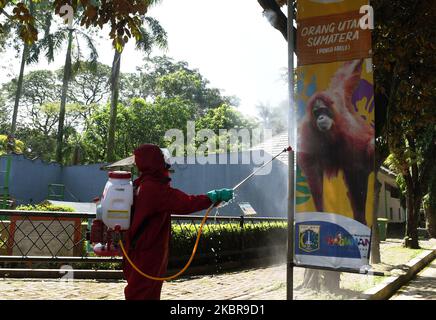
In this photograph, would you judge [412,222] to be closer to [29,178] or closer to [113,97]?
[113,97]

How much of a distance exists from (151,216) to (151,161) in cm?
47

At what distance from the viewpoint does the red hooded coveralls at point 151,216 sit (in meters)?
3.61

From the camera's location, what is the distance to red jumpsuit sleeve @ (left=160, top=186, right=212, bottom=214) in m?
3.62

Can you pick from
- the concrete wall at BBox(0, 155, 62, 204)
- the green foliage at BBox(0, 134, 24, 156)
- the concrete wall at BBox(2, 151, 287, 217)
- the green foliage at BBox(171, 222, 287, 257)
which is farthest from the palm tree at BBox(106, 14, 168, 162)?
the green foliage at BBox(171, 222, 287, 257)

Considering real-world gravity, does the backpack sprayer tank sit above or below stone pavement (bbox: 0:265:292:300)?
above

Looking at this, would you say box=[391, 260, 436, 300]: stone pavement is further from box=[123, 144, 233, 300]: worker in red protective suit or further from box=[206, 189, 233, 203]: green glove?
box=[123, 144, 233, 300]: worker in red protective suit

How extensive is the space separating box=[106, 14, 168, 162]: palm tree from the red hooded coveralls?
21.9m

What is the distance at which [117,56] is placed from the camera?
2467 centimetres

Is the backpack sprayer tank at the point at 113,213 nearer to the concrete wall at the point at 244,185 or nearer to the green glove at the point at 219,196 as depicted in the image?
the green glove at the point at 219,196

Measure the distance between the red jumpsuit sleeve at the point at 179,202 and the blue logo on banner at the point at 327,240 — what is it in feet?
5.76

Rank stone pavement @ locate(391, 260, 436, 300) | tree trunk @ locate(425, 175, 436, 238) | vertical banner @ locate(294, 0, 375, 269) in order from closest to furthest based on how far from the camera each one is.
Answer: vertical banner @ locate(294, 0, 375, 269) → stone pavement @ locate(391, 260, 436, 300) → tree trunk @ locate(425, 175, 436, 238)

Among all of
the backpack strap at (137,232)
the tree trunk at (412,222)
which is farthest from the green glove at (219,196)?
the tree trunk at (412,222)
